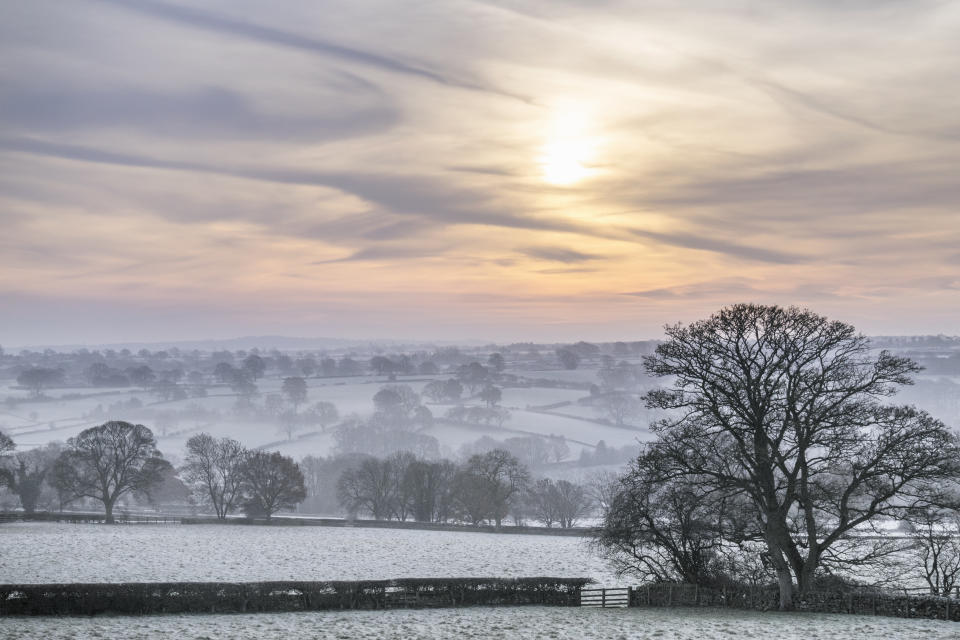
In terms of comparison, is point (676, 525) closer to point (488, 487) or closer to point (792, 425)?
point (792, 425)

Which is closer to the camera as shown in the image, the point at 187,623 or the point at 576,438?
the point at 187,623

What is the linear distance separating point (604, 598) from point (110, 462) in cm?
6527

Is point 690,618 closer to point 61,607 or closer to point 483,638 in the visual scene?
point 483,638

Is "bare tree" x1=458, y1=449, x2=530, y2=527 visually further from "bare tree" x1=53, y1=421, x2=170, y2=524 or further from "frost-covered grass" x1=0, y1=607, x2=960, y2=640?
"frost-covered grass" x1=0, y1=607, x2=960, y2=640

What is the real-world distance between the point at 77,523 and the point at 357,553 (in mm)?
33266

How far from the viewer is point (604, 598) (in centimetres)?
3109

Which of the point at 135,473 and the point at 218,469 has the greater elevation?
the point at 218,469

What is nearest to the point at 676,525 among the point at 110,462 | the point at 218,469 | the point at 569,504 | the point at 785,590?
the point at 785,590

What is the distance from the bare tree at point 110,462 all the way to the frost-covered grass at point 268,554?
1152cm

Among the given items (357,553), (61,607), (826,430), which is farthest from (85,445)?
(826,430)

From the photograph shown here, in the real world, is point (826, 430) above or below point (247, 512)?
above

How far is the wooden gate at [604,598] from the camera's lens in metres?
31.4

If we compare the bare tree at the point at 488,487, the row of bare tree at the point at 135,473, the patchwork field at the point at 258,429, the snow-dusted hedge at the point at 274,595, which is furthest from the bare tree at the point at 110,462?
the patchwork field at the point at 258,429

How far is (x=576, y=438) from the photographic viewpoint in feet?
522
